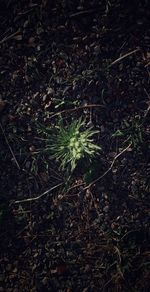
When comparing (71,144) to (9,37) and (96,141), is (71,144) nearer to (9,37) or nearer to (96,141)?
(96,141)

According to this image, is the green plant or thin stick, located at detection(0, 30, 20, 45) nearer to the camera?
the green plant

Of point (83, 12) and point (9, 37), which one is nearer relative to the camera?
point (83, 12)

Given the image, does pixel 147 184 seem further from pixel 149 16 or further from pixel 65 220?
pixel 149 16

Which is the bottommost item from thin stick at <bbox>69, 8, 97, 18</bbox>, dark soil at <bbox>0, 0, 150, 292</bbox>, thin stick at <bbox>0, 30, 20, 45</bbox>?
dark soil at <bbox>0, 0, 150, 292</bbox>

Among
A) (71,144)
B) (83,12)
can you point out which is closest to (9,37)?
(83,12)

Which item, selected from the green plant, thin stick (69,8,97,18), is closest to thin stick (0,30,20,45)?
thin stick (69,8,97,18)

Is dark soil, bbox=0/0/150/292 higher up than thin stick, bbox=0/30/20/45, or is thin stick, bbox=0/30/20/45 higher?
thin stick, bbox=0/30/20/45

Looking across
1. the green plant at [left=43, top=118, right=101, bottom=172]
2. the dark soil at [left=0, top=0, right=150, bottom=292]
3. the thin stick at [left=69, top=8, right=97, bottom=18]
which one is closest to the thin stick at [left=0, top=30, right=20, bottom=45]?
the dark soil at [left=0, top=0, right=150, bottom=292]

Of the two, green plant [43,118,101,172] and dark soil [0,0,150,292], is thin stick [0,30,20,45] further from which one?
green plant [43,118,101,172]
